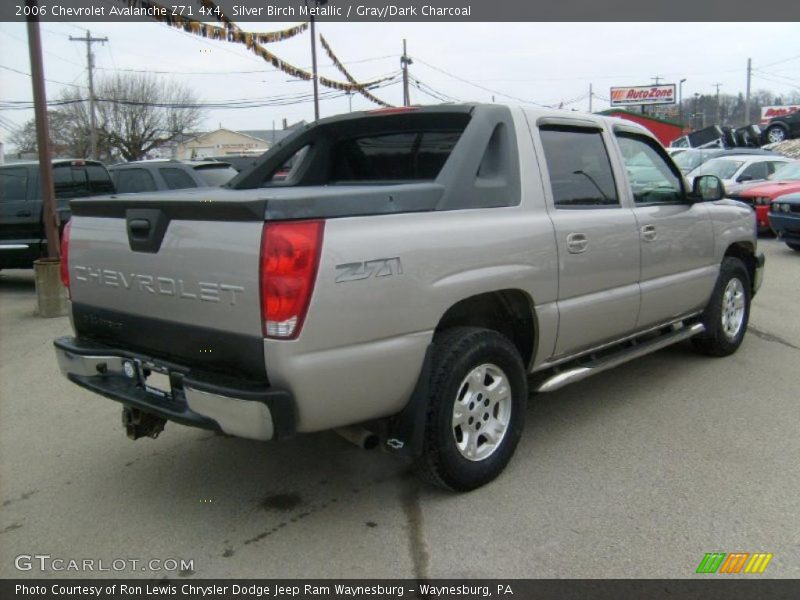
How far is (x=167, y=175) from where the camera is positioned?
35.9 feet

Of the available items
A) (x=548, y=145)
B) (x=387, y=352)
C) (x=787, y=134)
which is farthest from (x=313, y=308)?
(x=787, y=134)

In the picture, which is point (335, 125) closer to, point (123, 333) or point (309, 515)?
point (123, 333)

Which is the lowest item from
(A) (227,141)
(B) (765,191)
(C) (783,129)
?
(B) (765,191)

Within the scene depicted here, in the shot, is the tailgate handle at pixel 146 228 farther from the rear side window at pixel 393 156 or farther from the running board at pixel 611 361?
the running board at pixel 611 361

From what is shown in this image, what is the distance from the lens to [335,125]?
179 inches

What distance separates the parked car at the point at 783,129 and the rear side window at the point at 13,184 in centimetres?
3000

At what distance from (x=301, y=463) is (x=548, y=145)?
2327mm

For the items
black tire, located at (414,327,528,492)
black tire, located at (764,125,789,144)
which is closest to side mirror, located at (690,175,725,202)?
black tire, located at (414,327,528,492)

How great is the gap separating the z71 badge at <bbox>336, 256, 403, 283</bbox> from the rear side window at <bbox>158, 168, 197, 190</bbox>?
28.2 feet

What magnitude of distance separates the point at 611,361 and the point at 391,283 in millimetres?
2039

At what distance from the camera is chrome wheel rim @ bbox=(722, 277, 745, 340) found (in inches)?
230

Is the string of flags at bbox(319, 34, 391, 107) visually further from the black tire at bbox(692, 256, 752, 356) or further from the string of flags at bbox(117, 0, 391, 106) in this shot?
the black tire at bbox(692, 256, 752, 356)

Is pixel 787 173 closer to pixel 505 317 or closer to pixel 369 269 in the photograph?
pixel 505 317
